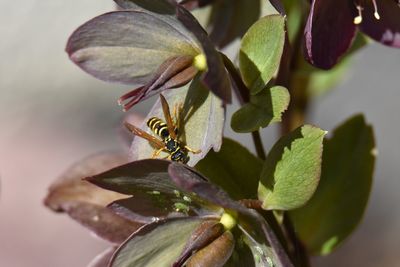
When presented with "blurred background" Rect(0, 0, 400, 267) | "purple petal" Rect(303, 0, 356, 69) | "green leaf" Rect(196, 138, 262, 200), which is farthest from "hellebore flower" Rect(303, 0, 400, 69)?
"blurred background" Rect(0, 0, 400, 267)

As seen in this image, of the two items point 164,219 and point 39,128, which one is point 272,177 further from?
point 39,128

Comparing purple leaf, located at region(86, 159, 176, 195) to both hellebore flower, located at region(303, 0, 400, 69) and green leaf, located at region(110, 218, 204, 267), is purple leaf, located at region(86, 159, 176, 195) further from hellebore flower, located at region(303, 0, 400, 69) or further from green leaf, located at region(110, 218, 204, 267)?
hellebore flower, located at region(303, 0, 400, 69)

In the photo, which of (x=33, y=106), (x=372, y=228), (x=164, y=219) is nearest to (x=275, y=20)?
(x=164, y=219)

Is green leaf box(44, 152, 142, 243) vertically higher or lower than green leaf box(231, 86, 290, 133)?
lower

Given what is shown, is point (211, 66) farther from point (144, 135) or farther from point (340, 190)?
point (340, 190)

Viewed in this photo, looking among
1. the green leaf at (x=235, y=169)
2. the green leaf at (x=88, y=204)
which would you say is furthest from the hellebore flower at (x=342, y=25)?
the green leaf at (x=88, y=204)

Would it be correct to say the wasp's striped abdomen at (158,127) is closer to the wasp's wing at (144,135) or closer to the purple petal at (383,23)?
the wasp's wing at (144,135)

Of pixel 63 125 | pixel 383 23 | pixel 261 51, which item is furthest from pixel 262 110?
pixel 63 125
